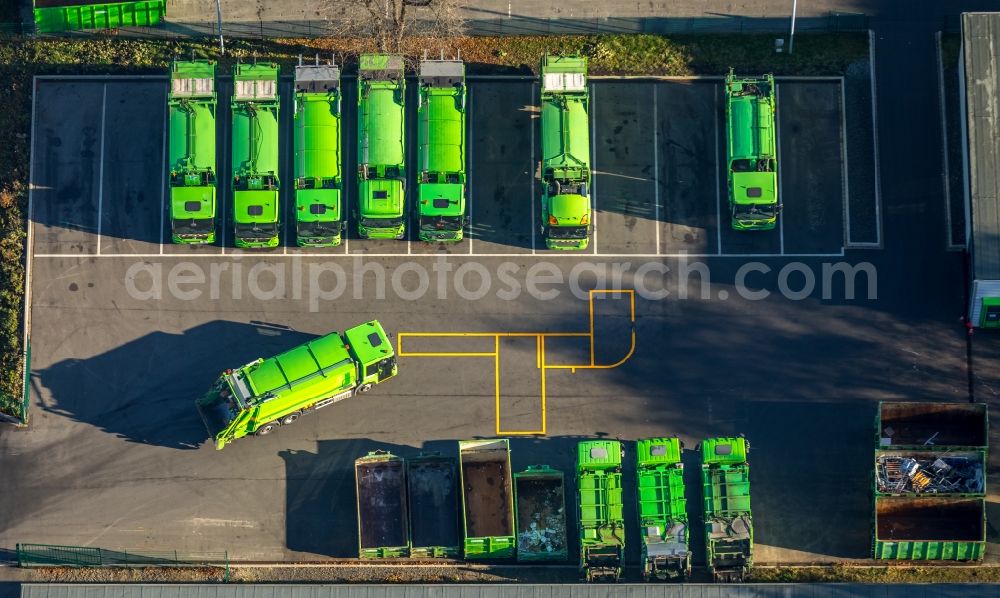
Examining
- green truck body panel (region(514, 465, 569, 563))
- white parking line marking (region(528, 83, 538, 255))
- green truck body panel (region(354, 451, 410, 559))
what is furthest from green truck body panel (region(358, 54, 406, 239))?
green truck body panel (region(514, 465, 569, 563))

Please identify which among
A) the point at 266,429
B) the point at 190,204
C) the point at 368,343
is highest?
the point at 190,204

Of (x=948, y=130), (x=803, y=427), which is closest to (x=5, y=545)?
(x=803, y=427)

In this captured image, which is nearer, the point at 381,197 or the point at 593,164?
the point at 381,197

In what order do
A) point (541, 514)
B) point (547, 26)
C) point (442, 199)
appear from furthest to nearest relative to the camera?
point (547, 26), point (442, 199), point (541, 514)

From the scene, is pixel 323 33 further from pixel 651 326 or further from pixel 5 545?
pixel 5 545

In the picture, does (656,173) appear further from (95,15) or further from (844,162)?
(95,15)

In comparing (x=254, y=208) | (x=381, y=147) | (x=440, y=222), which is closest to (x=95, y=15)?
(x=254, y=208)

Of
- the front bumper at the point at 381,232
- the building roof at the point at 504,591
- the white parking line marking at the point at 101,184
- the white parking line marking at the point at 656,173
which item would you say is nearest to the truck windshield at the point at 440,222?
the front bumper at the point at 381,232
